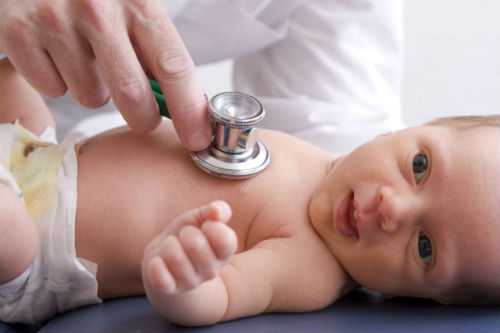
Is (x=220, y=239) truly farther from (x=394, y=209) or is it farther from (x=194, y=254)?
(x=394, y=209)

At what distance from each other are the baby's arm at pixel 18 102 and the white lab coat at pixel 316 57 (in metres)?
0.42

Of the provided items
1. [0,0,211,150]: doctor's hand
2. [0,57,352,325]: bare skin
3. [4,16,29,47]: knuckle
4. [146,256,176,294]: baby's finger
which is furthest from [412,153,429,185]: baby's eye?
[4,16,29,47]: knuckle

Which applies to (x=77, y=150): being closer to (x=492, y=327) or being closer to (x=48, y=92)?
(x=48, y=92)

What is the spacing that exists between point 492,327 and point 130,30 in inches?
22.5

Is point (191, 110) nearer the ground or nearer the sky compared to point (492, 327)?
nearer the sky

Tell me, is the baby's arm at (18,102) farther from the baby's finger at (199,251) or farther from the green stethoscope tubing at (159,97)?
the baby's finger at (199,251)

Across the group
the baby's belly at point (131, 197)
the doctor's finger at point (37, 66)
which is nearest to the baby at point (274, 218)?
the baby's belly at point (131, 197)

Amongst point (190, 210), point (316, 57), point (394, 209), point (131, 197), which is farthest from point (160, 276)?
point (316, 57)

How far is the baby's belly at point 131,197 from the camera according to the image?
862 mm

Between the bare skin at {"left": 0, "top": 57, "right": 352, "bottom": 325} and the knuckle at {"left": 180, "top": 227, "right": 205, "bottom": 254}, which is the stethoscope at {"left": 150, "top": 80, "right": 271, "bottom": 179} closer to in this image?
the bare skin at {"left": 0, "top": 57, "right": 352, "bottom": 325}

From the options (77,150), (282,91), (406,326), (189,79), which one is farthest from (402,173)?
(282,91)

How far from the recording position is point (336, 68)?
1.44 metres

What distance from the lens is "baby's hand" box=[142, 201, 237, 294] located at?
2.09ft

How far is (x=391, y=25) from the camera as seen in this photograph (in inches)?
57.6
